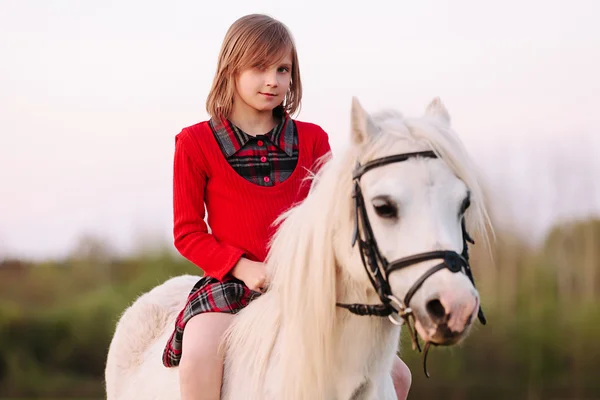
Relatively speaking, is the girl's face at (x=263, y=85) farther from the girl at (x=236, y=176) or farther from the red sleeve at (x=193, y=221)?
the red sleeve at (x=193, y=221)

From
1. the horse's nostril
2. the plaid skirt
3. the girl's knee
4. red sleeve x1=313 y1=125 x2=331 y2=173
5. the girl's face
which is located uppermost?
the girl's face

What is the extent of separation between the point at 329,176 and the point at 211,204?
74cm

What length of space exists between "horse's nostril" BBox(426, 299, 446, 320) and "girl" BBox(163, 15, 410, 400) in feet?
2.68

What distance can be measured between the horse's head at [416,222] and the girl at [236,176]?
24.0 inches

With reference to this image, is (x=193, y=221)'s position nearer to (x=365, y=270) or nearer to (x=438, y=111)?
(x=365, y=270)

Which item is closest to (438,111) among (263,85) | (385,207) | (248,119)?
(385,207)

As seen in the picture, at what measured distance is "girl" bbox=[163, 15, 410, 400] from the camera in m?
2.65

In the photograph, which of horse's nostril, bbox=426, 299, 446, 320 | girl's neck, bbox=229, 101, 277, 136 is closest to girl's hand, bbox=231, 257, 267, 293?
girl's neck, bbox=229, 101, 277, 136

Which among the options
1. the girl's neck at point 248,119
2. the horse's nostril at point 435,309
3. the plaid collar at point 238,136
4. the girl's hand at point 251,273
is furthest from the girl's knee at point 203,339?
the horse's nostril at point 435,309

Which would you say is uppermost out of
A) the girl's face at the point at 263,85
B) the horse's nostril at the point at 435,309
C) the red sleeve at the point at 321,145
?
the girl's face at the point at 263,85

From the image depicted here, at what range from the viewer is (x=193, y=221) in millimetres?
2760

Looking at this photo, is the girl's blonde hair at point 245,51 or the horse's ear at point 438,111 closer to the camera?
the horse's ear at point 438,111

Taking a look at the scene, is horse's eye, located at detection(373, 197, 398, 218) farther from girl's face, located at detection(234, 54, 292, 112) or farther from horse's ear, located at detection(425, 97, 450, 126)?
girl's face, located at detection(234, 54, 292, 112)

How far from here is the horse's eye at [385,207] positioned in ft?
6.65
